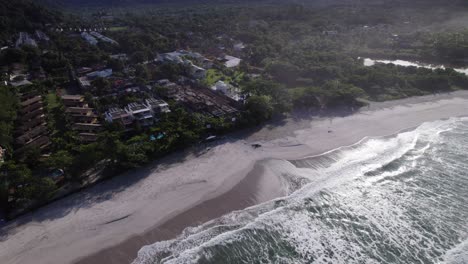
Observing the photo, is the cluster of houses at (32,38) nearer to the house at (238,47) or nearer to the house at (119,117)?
the house at (119,117)

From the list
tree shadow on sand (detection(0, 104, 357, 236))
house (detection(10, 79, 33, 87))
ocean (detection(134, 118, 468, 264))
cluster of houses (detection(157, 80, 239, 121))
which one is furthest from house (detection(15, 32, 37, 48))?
ocean (detection(134, 118, 468, 264))

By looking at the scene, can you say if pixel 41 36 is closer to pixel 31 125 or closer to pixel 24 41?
pixel 24 41

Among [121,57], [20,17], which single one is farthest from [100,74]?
[20,17]

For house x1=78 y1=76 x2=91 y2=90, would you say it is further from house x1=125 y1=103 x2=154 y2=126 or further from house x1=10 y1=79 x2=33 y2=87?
house x1=125 y1=103 x2=154 y2=126

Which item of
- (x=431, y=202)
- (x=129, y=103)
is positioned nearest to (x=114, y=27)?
(x=129, y=103)

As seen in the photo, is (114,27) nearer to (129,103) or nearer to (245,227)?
(129,103)

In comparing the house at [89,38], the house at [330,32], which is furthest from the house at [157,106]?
the house at [330,32]
